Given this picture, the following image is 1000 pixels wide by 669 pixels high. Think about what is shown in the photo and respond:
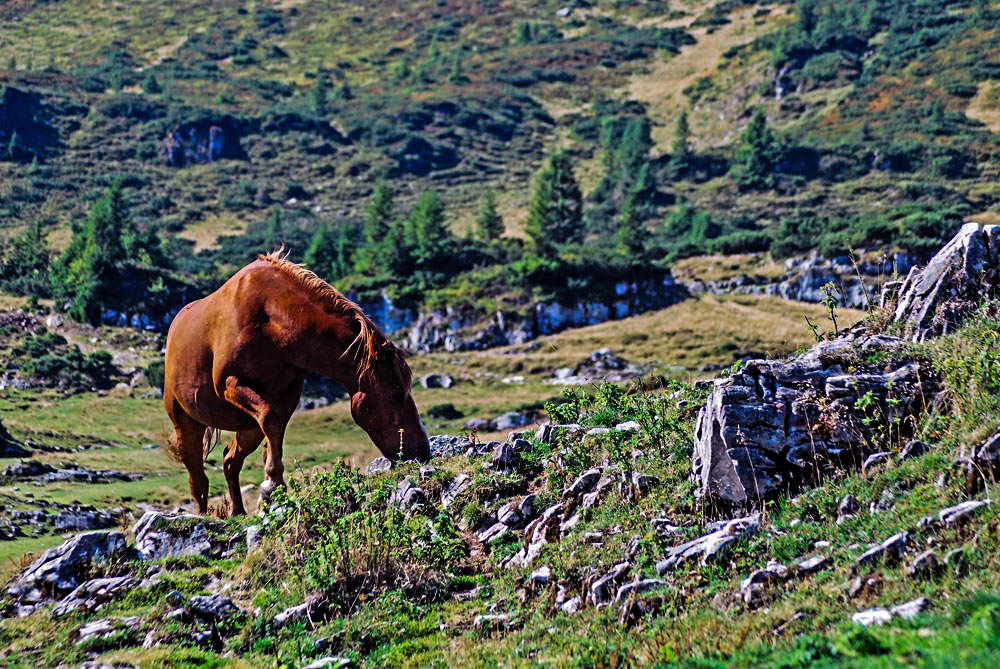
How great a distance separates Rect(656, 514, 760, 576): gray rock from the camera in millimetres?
7465

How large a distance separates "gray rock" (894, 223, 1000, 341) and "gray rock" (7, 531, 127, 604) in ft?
26.4

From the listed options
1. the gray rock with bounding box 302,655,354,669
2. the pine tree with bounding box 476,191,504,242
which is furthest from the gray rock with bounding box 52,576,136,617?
the pine tree with bounding box 476,191,504,242

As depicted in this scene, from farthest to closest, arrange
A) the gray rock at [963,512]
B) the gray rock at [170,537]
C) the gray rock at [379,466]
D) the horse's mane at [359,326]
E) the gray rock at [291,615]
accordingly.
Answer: the gray rock at [379,466], the horse's mane at [359,326], the gray rock at [170,537], the gray rock at [291,615], the gray rock at [963,512]

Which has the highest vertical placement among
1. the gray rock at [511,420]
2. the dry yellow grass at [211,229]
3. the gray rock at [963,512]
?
the gray rock at [963,512]

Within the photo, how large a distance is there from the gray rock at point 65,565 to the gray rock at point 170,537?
318mm

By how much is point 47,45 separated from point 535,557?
567 feet

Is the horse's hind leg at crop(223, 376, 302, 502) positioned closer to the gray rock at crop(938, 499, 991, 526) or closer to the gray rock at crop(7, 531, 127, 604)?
the gray rock at crop(7, 531, 127, 604)

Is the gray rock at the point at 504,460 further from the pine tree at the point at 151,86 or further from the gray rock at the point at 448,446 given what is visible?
the pine tree at the point at 151,86

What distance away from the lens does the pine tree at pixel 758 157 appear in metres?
102

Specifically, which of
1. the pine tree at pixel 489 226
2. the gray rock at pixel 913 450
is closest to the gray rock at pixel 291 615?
the gray rock at pixel 913 450

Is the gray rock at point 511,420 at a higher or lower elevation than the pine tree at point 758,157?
lower

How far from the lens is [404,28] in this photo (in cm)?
17400

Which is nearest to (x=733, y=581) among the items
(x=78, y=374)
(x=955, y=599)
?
(x=955, y=599)

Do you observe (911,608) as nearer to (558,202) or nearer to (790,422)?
(790,422)
